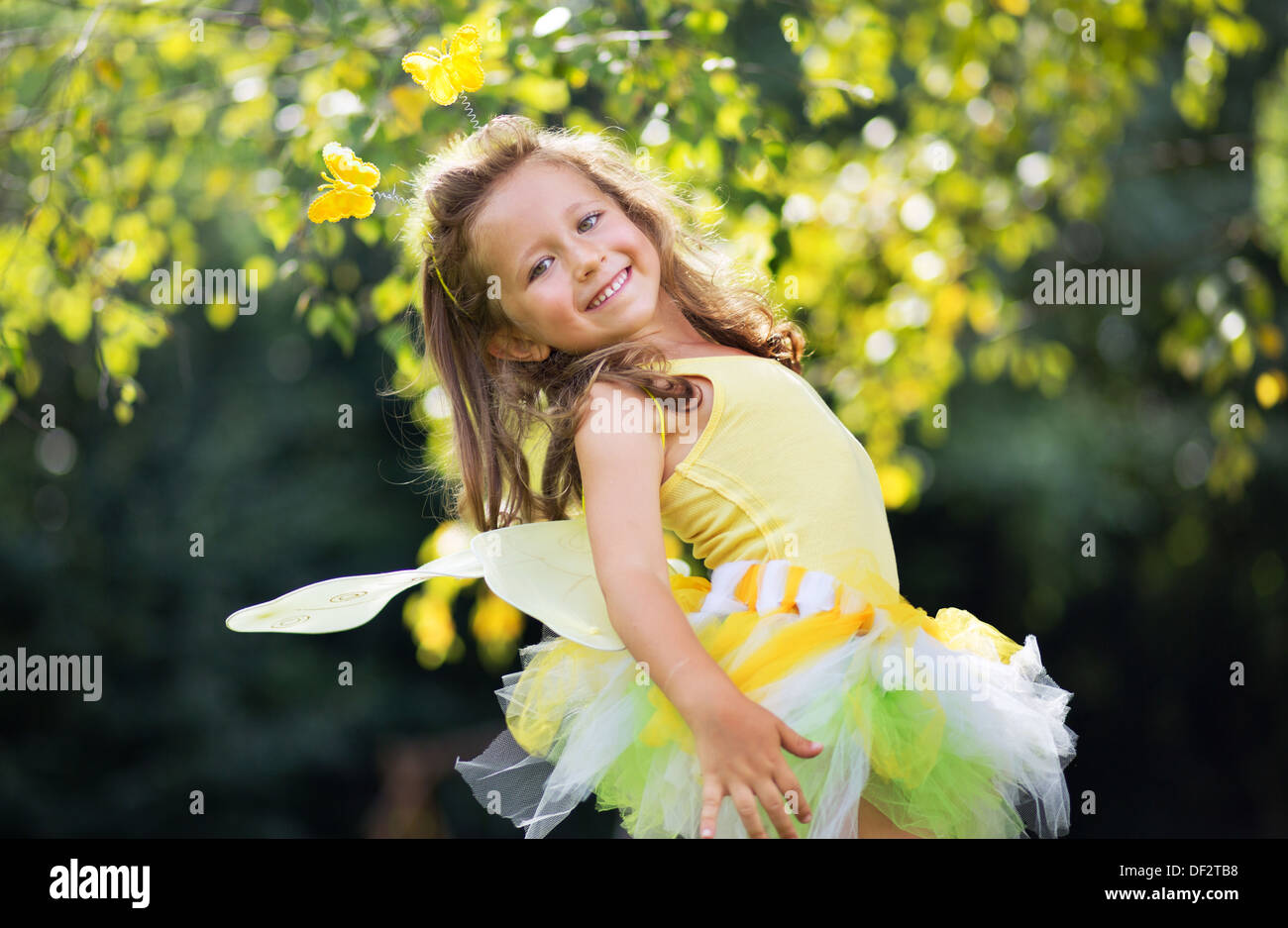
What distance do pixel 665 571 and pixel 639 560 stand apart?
3 centimetres

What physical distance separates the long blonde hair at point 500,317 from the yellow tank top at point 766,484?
0.48 feet

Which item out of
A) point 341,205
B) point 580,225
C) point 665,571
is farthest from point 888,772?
point 341,205

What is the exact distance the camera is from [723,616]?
150cm

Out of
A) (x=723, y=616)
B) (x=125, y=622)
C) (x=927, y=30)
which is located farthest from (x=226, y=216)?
(x=723, y=616)

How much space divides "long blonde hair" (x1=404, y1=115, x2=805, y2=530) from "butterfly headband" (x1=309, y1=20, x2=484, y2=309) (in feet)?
0.14

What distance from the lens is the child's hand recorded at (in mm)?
1305

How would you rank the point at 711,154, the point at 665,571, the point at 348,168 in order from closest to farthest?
the point at 665,571 < the point at 348,168 < the point at 711,154

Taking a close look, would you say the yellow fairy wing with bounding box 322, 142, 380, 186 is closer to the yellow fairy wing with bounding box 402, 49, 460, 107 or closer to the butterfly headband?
the butterfly headband

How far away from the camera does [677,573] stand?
171cm

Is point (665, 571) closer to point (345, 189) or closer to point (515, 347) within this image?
point (515, 347)

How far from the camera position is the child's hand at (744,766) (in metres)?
1.30

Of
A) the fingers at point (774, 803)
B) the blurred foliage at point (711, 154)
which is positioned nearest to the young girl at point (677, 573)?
the fingers at point (774, 803)

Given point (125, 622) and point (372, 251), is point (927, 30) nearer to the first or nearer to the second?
point (372, 251)
